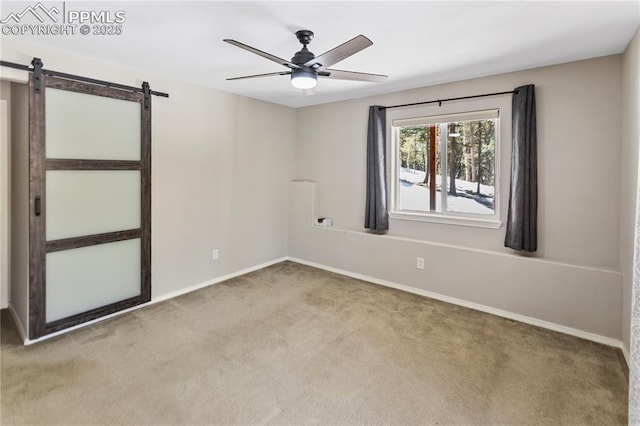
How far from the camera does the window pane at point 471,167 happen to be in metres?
3.59

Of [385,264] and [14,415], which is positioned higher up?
[385,264]

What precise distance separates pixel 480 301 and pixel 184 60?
3819 millimetres

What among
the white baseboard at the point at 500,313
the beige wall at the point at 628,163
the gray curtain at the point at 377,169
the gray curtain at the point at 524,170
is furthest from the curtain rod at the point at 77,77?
the beige wall at the point at 628,163

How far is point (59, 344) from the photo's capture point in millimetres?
2660

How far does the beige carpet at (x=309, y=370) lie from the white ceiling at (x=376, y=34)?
2.45 metres

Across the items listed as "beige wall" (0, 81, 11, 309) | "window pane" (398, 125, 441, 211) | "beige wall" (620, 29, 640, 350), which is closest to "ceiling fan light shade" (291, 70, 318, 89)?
"window pane" (398, 125, 441, 211)

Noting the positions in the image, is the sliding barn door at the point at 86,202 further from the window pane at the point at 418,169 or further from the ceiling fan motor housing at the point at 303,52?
the window pane at the point at 418,169

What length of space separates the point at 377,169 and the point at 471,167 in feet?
3.67

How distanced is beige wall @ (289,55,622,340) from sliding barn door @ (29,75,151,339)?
2.97m

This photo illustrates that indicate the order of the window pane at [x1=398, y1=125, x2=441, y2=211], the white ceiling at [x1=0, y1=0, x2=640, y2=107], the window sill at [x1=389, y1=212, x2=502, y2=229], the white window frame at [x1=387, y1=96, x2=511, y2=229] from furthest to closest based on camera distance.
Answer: the window pane at [x1=398, y1=125, x2=441, y2=211] < the window sill at [x1=389, y1=212, x2=502, y2=229] < the white window frame at [x1=387, y1=96, x2=511, y2=229] < the white ceiling at [x1=0, y1=0, x2=640, y2=107]

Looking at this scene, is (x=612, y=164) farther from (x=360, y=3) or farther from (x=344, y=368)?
(x=344, y=368)

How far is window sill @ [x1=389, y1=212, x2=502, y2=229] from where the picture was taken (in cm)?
352

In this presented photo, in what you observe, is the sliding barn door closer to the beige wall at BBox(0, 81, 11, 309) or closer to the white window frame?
the beige wall at BBox(0, 81, 11, 309)

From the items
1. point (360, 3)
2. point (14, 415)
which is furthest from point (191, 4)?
point (14, 415)
